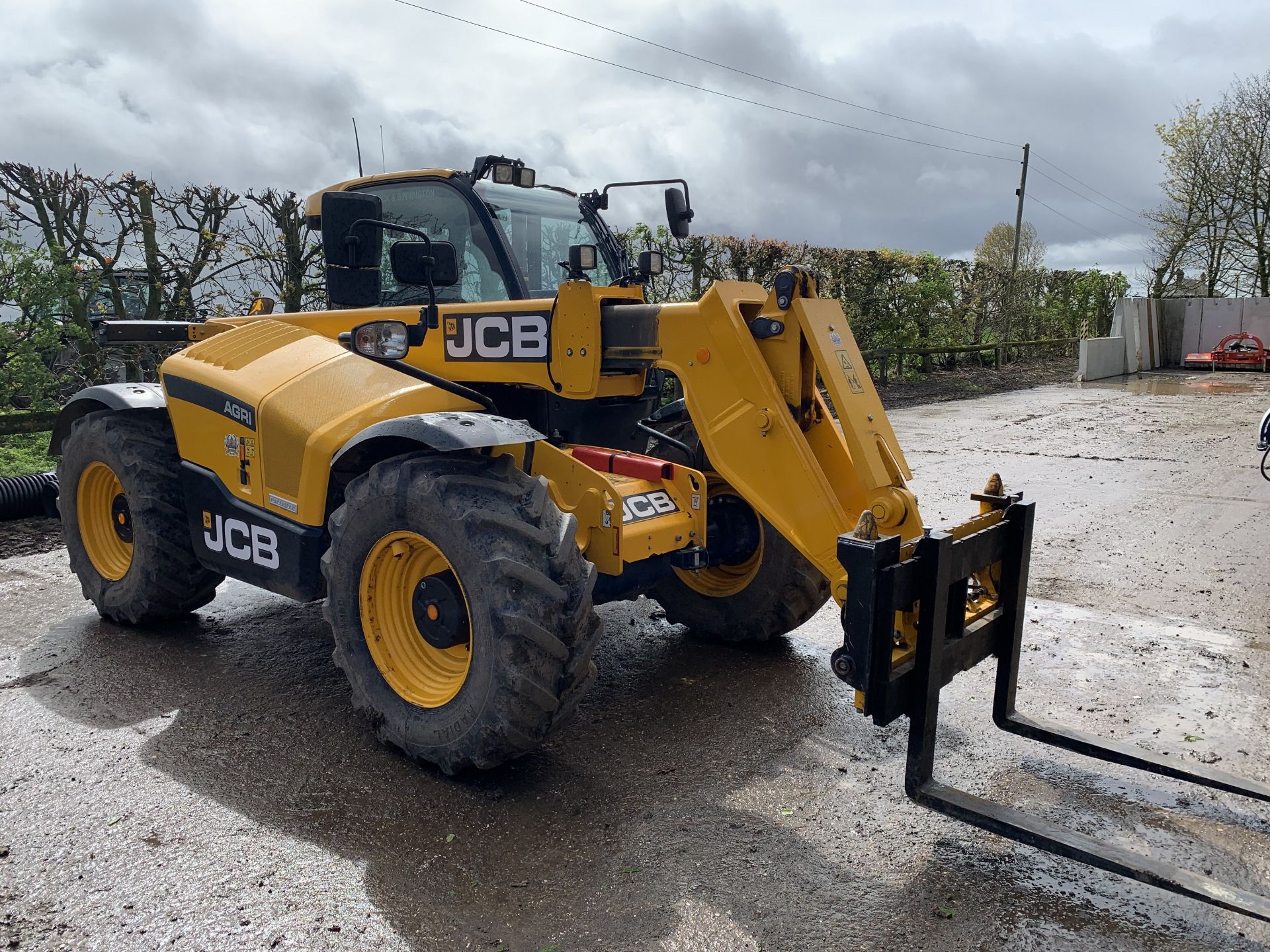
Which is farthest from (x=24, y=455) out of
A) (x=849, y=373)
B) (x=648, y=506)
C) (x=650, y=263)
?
(x=849, y=373)

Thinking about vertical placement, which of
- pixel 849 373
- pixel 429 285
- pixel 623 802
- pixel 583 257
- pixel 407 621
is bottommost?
pixel 623 802

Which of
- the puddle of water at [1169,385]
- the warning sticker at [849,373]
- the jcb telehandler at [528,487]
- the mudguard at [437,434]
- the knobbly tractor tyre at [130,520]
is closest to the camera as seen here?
the jcb telehandler at [528,487]

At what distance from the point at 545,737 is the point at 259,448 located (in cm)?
187

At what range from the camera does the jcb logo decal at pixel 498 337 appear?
13.9 feet

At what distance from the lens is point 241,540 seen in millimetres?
4402

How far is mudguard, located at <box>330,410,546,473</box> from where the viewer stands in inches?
135

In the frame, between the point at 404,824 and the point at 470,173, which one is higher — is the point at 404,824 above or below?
below

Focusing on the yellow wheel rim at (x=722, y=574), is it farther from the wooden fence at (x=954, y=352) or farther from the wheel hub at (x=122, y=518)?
the wooden fence at (x=954, y=352)

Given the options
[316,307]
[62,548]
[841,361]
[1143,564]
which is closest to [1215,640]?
[1143,564]

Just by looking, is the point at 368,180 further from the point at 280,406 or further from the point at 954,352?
the point at 954,352

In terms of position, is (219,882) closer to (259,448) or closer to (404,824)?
(404,824)

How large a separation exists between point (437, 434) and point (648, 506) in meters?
0.91

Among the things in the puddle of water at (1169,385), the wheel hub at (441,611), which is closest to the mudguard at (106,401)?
the wheel hub at (441,611)

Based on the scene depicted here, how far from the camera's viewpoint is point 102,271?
31.4 feet
